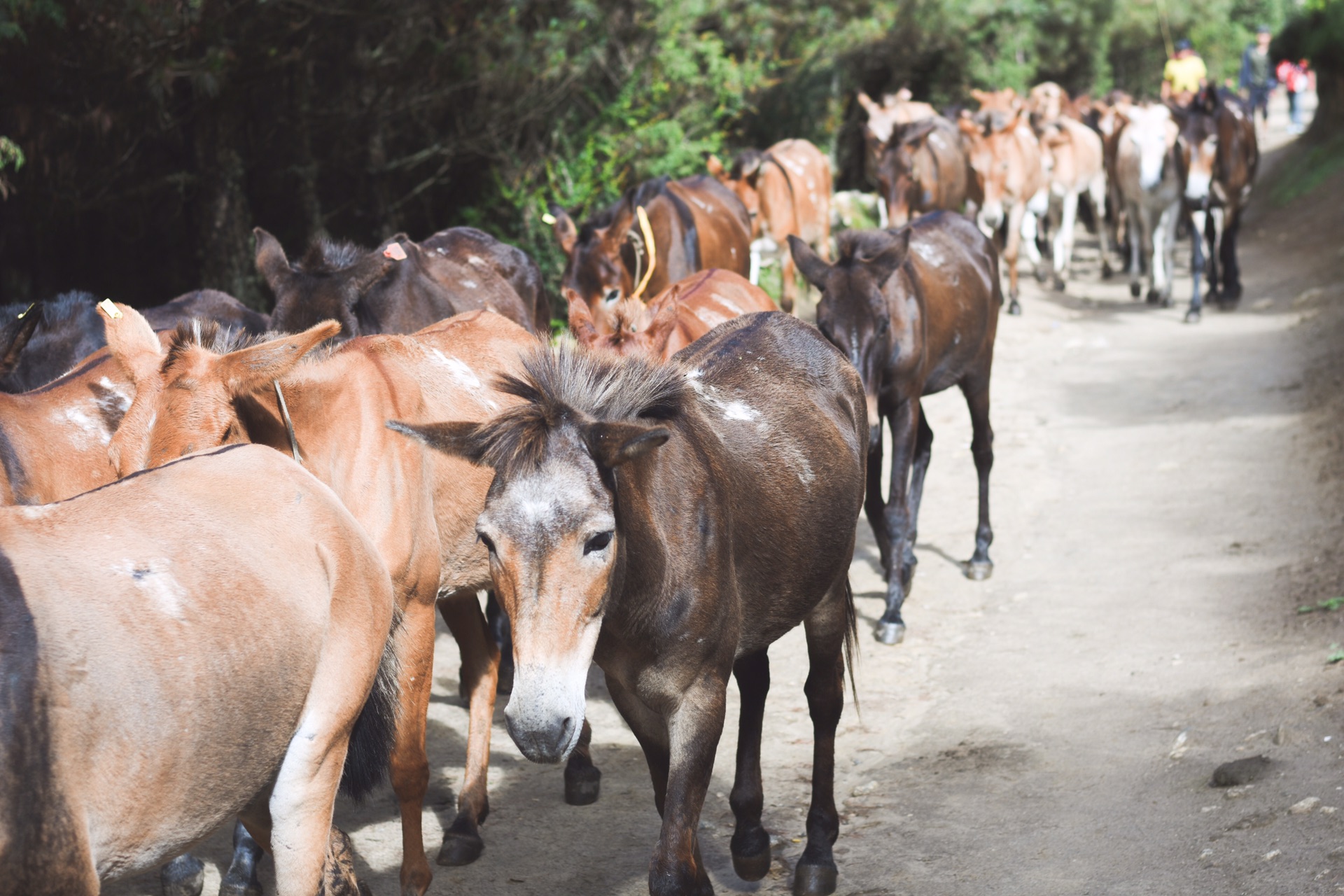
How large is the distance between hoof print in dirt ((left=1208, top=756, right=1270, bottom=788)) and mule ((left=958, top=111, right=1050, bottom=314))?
40.6ft

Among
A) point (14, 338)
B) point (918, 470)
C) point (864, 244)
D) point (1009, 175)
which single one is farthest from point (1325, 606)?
point (1009, 175)

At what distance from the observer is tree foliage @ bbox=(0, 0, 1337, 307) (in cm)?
913

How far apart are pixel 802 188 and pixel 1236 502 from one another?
23.0ft

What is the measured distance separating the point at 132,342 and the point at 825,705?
2.79 m

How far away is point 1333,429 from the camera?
386 inches

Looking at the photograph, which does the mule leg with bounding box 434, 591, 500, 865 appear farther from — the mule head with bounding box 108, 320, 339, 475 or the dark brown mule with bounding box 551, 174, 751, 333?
the dark brown mule with bounding box 551, 174, 751, 333

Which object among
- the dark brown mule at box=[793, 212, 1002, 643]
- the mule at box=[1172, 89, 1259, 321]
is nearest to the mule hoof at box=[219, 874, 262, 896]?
the dark brown mule at box=[793, 212, 1002, 643]

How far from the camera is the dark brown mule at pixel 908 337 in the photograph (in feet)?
22.9

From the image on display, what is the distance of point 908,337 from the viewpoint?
7.40m

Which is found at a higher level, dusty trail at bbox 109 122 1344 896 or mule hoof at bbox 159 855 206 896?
mule hoof at bbox 159 855 206 896

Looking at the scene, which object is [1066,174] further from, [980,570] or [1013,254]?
[980,570]

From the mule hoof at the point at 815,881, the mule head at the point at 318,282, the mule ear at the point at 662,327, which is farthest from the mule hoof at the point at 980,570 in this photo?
the mule head at the point at 318,282

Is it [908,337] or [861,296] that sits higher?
[861,296]

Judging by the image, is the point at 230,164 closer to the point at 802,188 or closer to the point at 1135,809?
the point at 802,188
